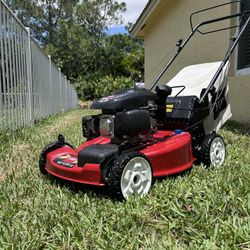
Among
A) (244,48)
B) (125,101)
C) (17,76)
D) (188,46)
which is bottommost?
(125,101)

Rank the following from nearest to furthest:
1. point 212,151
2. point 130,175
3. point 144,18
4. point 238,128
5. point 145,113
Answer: point 130,175 < point 145,113 < point 212,151 < point 238,128 < point 144,18

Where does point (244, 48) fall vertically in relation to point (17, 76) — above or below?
above

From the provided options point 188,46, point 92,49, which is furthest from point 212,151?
point 92,49

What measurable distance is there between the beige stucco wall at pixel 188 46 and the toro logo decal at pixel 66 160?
3.87 meters

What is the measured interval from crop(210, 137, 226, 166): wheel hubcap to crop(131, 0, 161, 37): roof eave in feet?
21.9

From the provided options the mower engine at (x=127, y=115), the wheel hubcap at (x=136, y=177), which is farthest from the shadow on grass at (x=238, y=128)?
the wheel hubcap at (x=136, y=177)

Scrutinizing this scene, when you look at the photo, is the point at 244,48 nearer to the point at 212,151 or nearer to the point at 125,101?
the point at 212,151

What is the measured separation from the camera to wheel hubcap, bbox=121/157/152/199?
2351 mm

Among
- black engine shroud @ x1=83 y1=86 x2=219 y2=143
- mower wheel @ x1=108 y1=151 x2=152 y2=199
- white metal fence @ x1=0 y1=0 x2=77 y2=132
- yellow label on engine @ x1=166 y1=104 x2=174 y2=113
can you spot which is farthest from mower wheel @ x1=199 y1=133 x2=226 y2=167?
white metal fence @ x1=0 y1=0 x2=77 y2=132

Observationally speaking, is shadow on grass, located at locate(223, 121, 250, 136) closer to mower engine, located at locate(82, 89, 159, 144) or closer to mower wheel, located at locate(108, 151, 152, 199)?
mower engine, located at locate(82, 89, 159, 144)

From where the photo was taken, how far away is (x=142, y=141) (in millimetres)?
2732

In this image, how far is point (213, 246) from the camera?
69.4 inches

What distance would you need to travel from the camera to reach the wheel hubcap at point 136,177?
7.71 ft

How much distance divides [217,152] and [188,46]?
191 inches
